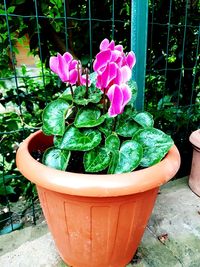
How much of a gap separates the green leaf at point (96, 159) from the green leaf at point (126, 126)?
9 centimetres

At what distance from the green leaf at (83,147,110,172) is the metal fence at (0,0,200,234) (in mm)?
406

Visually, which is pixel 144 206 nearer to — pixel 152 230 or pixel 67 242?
pixel 67 242

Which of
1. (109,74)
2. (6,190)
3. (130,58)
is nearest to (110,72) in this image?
(109,74)

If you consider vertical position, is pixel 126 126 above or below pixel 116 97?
below

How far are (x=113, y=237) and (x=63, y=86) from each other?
82cm

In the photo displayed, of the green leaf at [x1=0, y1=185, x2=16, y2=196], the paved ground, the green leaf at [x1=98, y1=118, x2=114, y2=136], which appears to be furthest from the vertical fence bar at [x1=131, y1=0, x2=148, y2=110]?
the green leaf at [x1=0, y1=185, x2=16, y2=196]

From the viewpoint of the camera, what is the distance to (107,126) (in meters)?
0.93

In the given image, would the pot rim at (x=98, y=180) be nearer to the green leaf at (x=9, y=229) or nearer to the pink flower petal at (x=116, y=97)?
the pink flower petal at (x=116, y=97)

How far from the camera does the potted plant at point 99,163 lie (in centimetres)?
81

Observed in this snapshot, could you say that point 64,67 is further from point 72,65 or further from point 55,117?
point 55,117

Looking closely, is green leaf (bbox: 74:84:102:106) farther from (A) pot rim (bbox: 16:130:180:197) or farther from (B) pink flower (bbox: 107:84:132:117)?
(A) pot rim (bbox: 16:130:180:197)

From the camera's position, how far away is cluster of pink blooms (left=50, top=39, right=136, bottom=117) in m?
0.82

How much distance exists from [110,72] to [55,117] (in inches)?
8.9

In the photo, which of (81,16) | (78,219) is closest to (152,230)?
(78,219)
